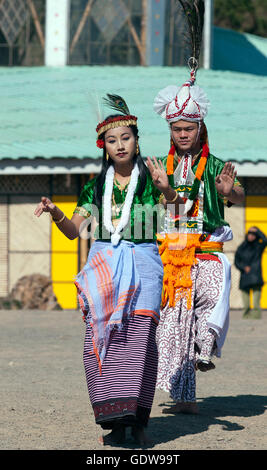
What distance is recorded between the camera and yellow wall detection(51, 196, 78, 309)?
18.5 meters

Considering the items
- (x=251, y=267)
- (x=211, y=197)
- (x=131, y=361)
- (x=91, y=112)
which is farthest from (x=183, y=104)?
(x=251, y=267)

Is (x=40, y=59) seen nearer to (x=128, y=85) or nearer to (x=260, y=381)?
(x=128, y=85)

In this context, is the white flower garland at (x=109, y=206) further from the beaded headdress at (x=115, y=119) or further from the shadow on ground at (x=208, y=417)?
the shadow on ground at (x=208, y=417)

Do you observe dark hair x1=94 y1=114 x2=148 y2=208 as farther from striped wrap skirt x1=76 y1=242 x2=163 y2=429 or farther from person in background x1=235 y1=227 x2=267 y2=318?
person in background x1=235 y1=227 x2=267 y2=318

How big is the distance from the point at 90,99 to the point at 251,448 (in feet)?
7.82

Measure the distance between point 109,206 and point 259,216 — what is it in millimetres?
12421

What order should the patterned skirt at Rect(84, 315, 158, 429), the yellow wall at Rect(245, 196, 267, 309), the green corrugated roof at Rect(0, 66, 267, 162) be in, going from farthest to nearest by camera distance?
the yellow wall at Rect(245, 196, 267, 309), the green corrugated roof at Rect(0, 66, 267, 162), the patterned skirt at Rect(84, 315, 158, 429)

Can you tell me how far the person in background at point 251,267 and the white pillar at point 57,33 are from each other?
785 cm

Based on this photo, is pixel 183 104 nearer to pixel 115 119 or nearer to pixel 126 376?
pixel 115 119

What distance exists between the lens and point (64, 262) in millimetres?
18578

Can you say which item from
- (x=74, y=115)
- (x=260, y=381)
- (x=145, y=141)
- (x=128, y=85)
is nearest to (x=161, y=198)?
(x=260, y=381)

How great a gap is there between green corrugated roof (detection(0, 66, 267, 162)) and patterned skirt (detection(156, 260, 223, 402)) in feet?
29.9

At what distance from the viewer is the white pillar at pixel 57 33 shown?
2253 centimetres

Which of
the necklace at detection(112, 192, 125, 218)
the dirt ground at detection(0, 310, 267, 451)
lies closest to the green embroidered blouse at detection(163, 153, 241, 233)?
the necklace at detection(112, 192, 125, 218)
